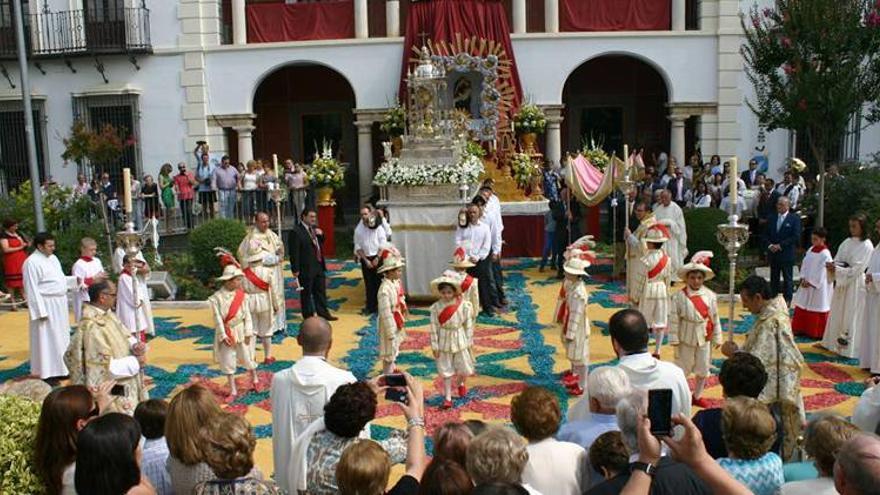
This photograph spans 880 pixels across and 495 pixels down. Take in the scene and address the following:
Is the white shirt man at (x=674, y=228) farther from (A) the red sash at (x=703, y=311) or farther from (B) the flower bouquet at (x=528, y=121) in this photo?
A: (B) the flower bouquet at (x=528, y=121)

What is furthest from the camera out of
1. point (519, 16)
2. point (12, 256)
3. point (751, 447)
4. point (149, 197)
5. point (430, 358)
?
point (519, 16)

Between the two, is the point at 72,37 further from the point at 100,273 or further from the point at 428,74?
the point at 100,273

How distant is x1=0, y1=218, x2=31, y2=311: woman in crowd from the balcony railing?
1028 centimetres

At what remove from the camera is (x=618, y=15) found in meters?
24.0

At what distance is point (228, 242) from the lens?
16234 millimetres

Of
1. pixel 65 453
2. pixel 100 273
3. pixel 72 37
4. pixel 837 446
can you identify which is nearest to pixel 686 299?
pixel 837 446

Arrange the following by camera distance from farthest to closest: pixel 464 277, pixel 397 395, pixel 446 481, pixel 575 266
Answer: pixel 464 277
pixel 575 266
pixel 397 395
pixel 446 481

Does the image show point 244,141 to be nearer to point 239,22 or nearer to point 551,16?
point 239,22

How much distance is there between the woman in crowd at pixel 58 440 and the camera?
468 centimetres

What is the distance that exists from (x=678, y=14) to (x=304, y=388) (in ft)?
67.9

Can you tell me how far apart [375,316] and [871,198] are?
904 centimetres

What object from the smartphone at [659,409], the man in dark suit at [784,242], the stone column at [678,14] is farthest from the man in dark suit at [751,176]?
the smartphone at [659,409]

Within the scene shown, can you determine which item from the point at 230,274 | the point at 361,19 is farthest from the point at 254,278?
the point at 361,19

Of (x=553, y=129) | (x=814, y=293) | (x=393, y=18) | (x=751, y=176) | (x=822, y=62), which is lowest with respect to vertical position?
(x=814, y=293)
